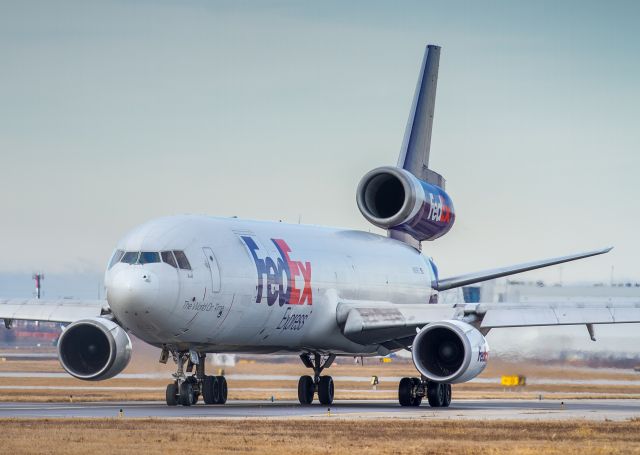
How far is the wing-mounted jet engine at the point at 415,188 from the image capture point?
42.7 metres

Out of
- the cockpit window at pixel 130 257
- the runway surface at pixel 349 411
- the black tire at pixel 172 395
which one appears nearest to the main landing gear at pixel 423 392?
the runway surface at pixel 349 411

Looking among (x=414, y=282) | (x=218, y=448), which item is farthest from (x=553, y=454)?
(x=414, y=282)

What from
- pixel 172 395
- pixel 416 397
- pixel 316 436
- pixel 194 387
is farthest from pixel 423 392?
pixel 316 436

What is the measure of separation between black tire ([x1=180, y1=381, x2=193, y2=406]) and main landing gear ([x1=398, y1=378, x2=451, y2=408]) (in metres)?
6.53

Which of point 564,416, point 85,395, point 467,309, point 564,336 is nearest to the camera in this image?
point 564,416

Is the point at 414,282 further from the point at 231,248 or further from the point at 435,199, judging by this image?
the point at 231,248

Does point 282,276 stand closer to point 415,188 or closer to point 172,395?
point 172,395

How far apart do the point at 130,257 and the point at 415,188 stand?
41.7 feet

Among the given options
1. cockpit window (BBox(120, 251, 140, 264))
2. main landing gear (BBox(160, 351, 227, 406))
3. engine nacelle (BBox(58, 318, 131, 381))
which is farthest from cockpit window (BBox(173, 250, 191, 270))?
engine nacelle (BBox(58, 318, 131, 381))

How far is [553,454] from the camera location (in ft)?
68.3

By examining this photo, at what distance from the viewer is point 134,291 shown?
31.1 m

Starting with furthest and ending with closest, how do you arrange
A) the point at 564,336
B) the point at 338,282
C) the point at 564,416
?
the point at 564,336, the point at 338,282, the point at 564,416

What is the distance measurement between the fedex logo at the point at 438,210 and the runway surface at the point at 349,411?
7.21m

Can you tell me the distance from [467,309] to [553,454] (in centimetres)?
1607
